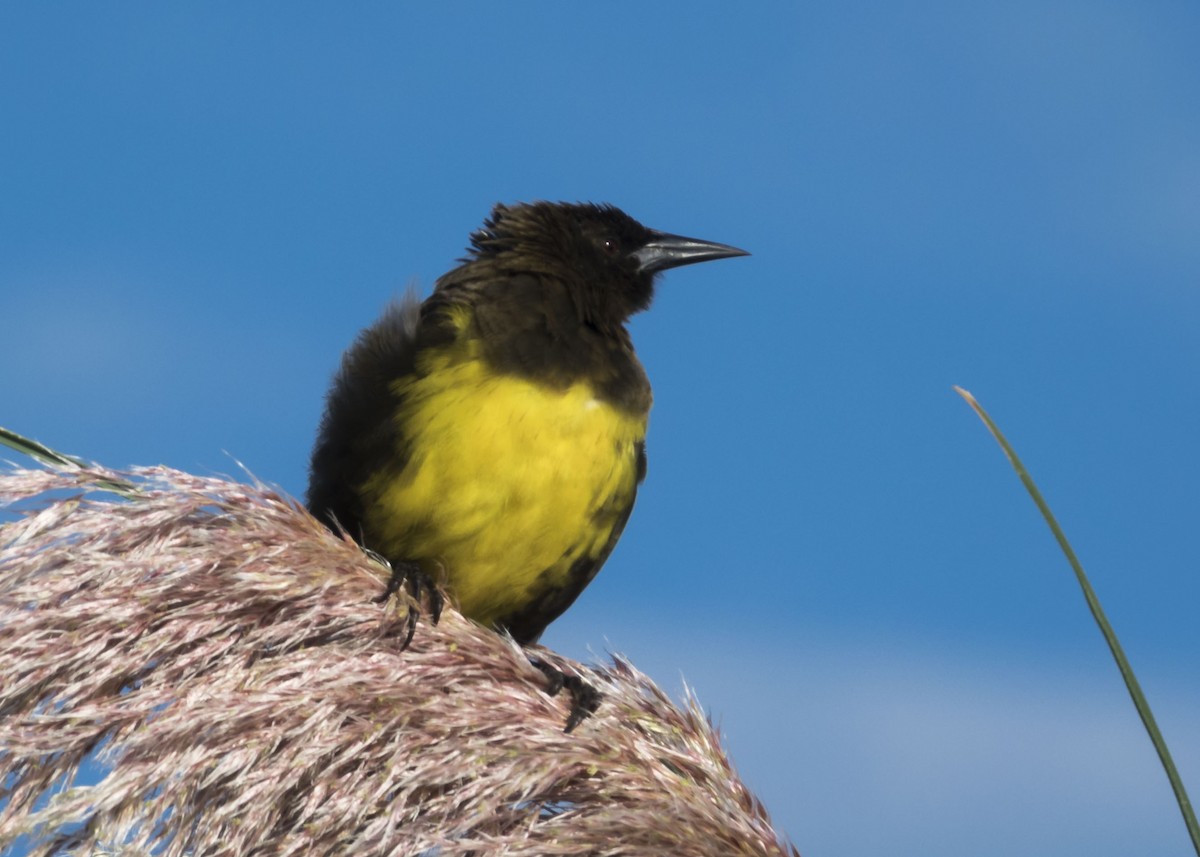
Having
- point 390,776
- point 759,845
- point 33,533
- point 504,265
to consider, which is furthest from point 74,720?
point 504,265

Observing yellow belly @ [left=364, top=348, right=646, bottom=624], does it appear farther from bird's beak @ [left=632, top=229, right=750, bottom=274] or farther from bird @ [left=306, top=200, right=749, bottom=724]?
bird's beak @ [left=632, top=229, right=750, bottom=274]

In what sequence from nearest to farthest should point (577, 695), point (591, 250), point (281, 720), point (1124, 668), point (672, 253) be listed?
point (1124, 668), point (281, 720), point (577, 695), point (591, 250), point (672, 253)

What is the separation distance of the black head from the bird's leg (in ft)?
4.47

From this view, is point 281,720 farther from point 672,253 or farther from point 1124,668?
point 672,253

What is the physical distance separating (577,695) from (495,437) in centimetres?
90

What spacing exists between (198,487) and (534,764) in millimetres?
739

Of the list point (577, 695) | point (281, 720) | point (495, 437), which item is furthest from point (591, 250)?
point (281, 720)

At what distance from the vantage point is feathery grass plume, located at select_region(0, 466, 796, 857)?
77.5 inches

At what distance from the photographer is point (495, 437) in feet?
9.84

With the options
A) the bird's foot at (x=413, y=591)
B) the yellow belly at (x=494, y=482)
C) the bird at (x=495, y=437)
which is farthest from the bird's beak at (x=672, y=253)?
the bird's foot at (x=413, y=591)

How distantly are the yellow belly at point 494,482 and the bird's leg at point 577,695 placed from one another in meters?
0.75

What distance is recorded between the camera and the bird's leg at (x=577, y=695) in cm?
211

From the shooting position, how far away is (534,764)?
1.99 meters

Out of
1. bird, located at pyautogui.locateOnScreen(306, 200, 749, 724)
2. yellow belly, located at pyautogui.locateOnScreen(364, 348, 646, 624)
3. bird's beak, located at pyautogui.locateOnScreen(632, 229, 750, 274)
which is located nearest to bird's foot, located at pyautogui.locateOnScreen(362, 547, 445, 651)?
bird, located at pyautogui.locateOnScreen(306, 200, 749, 724)
